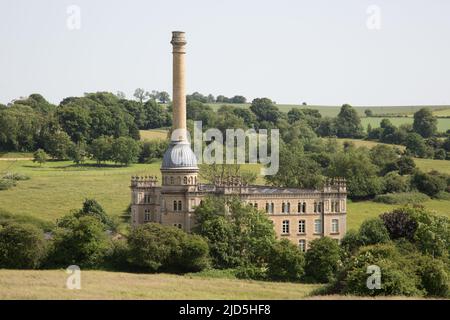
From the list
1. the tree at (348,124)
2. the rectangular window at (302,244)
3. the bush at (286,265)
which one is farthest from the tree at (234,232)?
the tree at (348,124)

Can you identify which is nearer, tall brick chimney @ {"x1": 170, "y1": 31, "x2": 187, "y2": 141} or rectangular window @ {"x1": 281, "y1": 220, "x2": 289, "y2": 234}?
rectangular window @ {"x1": 281, "y1": 220, "x2": 289, "y2": 234}

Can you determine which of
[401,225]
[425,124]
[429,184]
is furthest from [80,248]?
[425,124]

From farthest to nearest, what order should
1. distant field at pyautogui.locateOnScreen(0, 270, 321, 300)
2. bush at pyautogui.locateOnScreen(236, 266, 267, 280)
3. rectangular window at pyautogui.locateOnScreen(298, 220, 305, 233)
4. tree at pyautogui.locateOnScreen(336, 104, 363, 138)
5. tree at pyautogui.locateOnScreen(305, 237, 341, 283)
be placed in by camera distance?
1. tree at pyautogui.locateOnScreen(336, 104, 363, 138)
2. rectangular window at pyautogui.locateOnScreen(298, 220, 305, 233)
3. tree at pyautogui.locateOnScreen(305, 237, 341, 283)
4. bush at pyautogui.locateOnScreen(236, 266, 267, 280)
5. distant field at pyautogui.locateOnScreen(0, 270, 321, 300)

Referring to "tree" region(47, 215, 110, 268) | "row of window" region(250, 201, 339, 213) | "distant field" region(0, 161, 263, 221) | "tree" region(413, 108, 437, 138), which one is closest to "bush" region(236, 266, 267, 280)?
"tree" region(47, 215, 110, 268)

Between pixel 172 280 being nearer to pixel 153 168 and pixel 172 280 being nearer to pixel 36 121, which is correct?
pixel 153 168

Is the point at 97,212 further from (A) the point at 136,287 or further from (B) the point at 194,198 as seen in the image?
(A) the point at 136,287

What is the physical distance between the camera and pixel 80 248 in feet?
293

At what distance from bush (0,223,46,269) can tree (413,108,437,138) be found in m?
99.4

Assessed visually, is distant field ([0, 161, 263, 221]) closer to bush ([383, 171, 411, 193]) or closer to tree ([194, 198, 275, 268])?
bush ([383, 171, 411, 193])

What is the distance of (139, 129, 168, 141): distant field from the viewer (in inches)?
6620

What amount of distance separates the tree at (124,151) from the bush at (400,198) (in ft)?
111

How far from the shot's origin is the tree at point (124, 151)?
148 metres

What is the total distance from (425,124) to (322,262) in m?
93.9

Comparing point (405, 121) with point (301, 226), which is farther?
point (405, 121)
